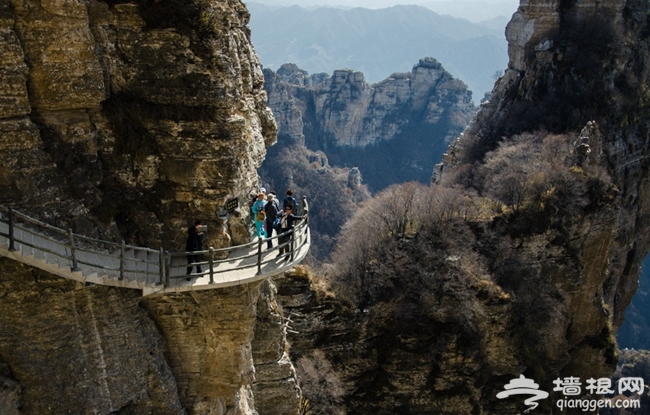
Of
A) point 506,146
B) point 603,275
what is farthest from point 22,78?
point 506,146

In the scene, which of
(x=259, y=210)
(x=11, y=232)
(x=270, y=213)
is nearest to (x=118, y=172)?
(x=11, y=232)

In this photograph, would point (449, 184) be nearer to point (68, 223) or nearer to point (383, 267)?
point (383, 267)

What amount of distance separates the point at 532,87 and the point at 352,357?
1113 inches

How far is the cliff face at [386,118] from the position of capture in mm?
148750

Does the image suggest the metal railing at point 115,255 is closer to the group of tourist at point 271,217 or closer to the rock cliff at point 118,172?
the rock cliff at point 118,172

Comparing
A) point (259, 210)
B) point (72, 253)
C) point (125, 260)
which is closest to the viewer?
point (72, 253)

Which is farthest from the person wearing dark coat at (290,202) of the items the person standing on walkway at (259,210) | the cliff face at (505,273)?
the cliff face at (505,273)

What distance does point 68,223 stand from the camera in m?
11.7

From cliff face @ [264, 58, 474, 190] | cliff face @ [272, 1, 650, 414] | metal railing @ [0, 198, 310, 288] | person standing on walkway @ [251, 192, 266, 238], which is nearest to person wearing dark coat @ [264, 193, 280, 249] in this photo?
person standing on walkway @ [251, 192, 266, 238]

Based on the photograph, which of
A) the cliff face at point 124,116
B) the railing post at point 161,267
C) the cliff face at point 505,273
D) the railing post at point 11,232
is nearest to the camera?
the railing post at point 11,232

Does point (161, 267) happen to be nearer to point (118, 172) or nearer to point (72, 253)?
point (72, 253)

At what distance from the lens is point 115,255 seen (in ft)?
39.2

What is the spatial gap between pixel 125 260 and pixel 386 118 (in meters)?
146

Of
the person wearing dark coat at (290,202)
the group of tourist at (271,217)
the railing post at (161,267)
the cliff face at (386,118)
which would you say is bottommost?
the railing post at (161,267)
